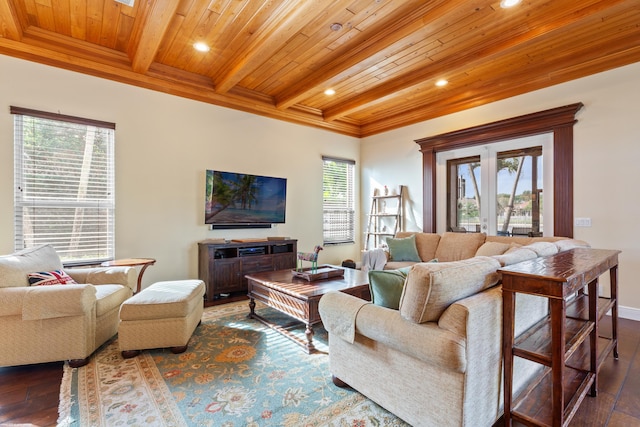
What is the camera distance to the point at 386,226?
19.4ft

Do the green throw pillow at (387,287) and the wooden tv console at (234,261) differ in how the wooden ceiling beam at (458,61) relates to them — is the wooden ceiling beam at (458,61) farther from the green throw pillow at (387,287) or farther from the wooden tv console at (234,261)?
the green throw pillow at (387,287)

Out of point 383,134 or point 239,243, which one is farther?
point 383,134

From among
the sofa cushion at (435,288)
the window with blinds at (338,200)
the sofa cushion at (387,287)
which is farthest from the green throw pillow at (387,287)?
the window with blinds at (338,200)

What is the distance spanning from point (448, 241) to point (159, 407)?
372 cm

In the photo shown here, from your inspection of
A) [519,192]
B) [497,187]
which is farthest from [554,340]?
[497,187]

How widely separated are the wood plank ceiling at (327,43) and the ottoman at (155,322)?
2.45 metres

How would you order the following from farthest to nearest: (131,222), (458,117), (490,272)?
(458,117) → (131,222) → (490,272)

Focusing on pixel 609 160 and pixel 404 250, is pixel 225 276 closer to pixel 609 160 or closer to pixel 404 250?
pixel 404 250

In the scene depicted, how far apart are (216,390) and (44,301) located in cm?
140

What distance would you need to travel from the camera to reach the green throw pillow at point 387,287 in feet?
5.85

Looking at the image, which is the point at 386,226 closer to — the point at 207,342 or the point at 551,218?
the point at 551,218

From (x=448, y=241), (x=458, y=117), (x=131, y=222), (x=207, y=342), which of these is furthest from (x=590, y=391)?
(x=131, y=222)

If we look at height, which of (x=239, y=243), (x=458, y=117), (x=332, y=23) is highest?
(x=332, y=23)

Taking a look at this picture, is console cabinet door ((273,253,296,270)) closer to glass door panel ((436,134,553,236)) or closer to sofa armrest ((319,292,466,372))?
glass door panel ((436,134,553,236))
